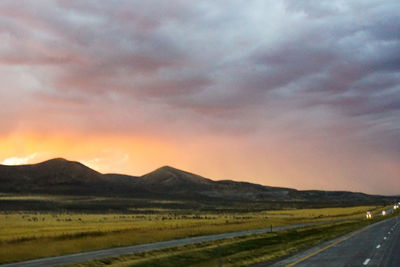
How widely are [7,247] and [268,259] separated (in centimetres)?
2605

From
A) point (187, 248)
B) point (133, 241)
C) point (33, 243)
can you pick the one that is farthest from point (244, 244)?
point (33, 243)

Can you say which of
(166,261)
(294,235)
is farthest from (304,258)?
(294,235)

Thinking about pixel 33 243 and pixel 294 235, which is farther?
pixel 294 235

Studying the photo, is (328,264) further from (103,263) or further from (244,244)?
(244,244)

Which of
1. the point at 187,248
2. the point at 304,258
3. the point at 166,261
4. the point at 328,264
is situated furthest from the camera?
the point at 187,248

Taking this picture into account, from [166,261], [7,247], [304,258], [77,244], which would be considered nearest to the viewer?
[304,258]

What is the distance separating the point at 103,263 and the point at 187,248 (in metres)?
9.57

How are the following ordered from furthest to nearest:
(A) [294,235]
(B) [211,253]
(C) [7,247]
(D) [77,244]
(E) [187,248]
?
(A) [294,235] → (D) [77,244] → (C) [7,247] → (E) [187,248] → (B) [211,253]

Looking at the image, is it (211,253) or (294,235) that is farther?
(294,235)

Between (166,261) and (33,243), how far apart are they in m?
21.8

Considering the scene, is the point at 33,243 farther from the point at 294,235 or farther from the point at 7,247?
the point at 294,235

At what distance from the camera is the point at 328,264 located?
23.7 metres

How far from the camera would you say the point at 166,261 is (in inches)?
1197

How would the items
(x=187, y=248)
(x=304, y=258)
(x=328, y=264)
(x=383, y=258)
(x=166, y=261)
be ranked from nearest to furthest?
(x=328, y=264), (x=383, y=258), (x=304, y=258), (x=166, y=261), (x=187, y=248)
